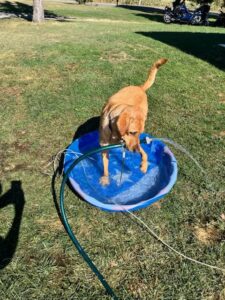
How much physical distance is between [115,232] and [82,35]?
11.3 meters

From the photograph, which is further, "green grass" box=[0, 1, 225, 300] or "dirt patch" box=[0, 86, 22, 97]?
"dirt patch" box=[0, 86, 22, 97]

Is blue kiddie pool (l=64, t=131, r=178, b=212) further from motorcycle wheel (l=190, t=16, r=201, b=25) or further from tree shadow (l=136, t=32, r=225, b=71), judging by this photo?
motorcycle wheel (l=190, t=16, r=201, b=25)

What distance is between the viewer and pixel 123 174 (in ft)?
19.9

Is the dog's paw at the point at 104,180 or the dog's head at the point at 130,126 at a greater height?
the dog's head at the point at 130,126

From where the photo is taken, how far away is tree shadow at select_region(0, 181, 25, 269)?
417cm

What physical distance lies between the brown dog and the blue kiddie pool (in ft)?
0.61

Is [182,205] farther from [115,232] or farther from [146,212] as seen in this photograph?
[115,232]

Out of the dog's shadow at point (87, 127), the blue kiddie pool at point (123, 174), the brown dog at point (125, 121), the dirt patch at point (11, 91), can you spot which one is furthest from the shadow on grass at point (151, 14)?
the brown dog at point (125, 121)

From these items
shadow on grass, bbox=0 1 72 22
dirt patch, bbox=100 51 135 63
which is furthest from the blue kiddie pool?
shadow on grass, bbox=0 1 72 22

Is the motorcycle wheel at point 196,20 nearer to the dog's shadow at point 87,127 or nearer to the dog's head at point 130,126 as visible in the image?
the dog's shadow at point 87,127

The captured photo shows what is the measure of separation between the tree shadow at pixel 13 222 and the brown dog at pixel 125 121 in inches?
52.4

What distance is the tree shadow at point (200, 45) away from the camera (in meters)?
11.0

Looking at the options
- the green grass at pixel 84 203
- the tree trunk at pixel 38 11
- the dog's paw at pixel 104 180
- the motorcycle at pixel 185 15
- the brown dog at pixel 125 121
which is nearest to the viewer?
the green grass at pixel 84 203

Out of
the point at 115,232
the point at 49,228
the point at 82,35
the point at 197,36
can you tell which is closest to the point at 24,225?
the point at 49,228
